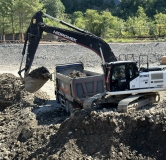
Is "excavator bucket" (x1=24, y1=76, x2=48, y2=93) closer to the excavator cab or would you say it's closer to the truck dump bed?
the truck dump bed

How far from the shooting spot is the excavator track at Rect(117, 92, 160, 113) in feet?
46.6

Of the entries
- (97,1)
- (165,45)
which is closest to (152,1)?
(97,1)

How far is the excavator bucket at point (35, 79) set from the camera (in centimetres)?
1938

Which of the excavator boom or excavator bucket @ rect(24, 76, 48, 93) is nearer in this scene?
the excavator boom

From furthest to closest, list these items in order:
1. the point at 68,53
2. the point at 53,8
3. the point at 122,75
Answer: the point at 53,8 < the point at 68,53 < the point at 122,75

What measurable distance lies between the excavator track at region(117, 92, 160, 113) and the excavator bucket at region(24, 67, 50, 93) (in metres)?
5.76

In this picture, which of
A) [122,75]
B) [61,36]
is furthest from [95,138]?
[61,36]

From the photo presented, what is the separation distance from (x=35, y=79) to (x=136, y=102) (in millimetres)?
6125

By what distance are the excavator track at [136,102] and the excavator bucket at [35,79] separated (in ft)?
18.9

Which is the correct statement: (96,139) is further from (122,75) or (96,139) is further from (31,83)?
(31,83)

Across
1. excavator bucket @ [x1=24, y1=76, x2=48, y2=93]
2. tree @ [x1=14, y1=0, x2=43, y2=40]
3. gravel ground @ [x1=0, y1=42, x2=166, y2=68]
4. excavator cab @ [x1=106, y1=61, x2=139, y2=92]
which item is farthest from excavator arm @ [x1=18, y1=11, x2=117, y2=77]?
tree @ [x1=14, y1=0, x2=43, y2=40]

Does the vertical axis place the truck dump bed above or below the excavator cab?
below

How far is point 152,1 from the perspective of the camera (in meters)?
89.8

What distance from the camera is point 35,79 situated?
64.0 ft
